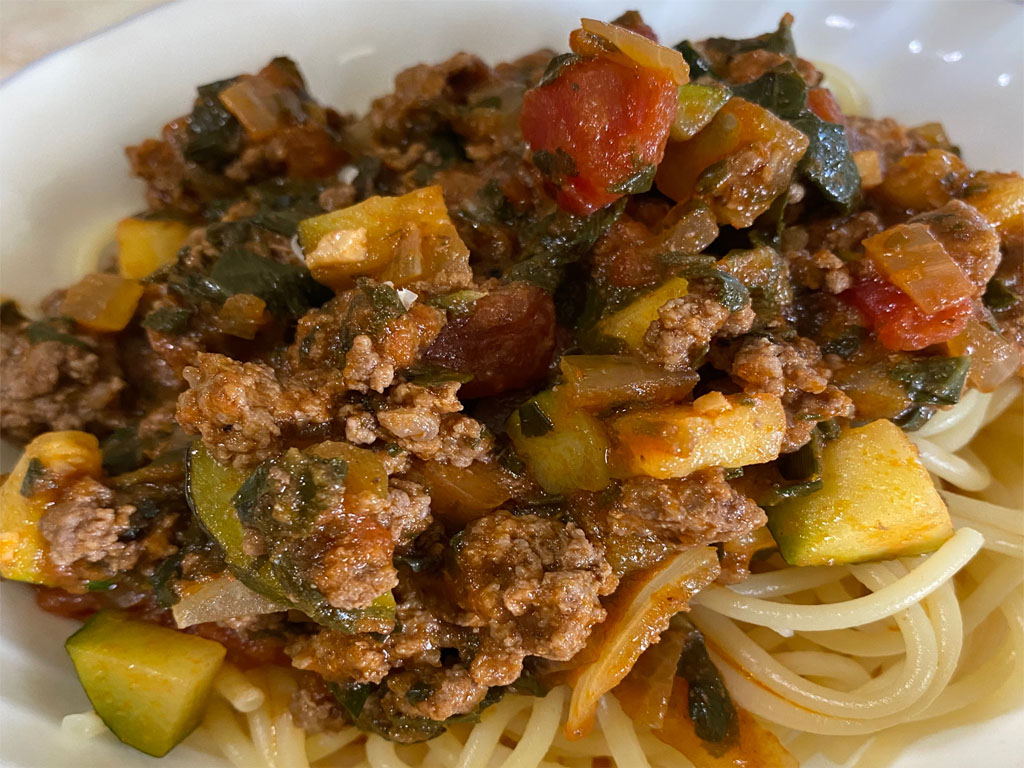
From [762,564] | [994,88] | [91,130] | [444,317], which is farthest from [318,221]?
[994,88]

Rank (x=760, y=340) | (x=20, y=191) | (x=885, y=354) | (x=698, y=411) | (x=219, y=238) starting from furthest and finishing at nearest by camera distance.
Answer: (x=20, y=191) → (x=219, y=238) → (x=885, y=354) → (x=760, y=340) → (x=698, y=411)

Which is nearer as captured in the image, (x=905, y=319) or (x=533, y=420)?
(x=533, y=420)

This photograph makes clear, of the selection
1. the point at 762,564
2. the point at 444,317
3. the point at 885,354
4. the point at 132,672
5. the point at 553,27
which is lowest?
the point at 762,564

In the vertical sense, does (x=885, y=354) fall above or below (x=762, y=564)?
above

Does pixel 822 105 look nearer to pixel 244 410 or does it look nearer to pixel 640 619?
pixel 640 619

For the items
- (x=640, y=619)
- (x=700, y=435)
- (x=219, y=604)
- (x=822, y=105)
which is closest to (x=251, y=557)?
(x=219, y=604)

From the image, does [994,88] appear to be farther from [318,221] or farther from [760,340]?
[318,221]

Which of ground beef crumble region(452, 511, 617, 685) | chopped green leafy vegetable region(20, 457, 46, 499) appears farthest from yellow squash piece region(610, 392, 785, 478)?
chopped green leafy vegetable region(20, 457, 46, 499)
